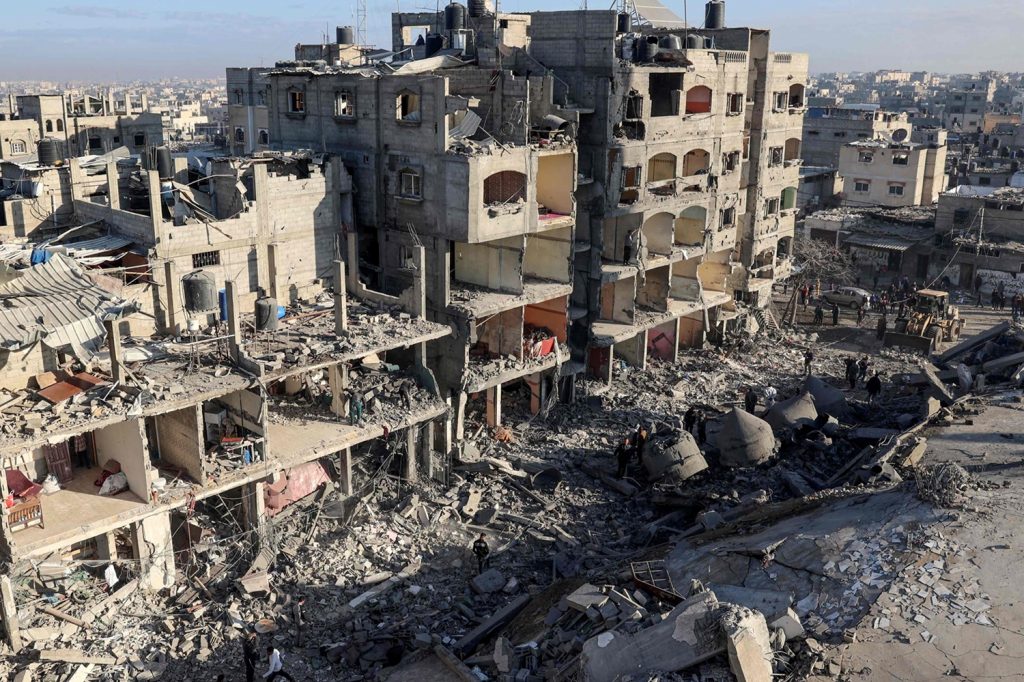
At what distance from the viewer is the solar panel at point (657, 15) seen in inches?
1748

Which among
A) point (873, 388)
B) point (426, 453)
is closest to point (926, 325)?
point (873, 388)

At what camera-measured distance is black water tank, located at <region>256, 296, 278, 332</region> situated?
27.8 m

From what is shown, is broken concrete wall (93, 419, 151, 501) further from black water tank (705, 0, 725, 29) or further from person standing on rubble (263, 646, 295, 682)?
black water tank (705, 0, 725, 29)

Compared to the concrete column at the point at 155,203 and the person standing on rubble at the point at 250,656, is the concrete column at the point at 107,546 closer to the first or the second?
the person standing on rubble at the point at 250,656

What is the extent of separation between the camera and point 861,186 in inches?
2862

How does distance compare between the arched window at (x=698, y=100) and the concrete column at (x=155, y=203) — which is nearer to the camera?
the concrete column at (x=155, y=203)

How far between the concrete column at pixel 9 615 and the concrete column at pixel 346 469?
31.8 feet

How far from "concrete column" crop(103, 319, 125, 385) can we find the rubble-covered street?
499cm

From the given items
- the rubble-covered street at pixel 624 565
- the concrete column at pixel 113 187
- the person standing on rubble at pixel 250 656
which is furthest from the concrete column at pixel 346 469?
the concrete column at pixel 113 187

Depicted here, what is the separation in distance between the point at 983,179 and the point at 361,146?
59397 millimetres

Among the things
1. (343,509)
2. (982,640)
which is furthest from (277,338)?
(982,640)

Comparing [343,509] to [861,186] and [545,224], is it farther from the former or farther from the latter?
[861,186]

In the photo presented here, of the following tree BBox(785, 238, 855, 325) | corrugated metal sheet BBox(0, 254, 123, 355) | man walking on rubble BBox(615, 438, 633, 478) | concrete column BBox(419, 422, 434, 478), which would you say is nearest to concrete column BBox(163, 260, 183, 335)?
corrugated metal sheet BBox(0, 254, 123, 355)

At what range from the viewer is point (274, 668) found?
2048cm
